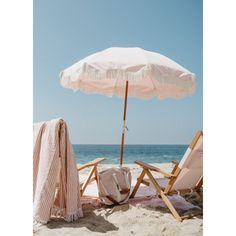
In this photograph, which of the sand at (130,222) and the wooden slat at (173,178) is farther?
the wooden slat at (173,178)

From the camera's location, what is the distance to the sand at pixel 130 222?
2.63 meters

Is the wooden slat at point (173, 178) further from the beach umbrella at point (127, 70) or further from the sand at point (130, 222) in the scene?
the beach umbrella at point (127, 70)

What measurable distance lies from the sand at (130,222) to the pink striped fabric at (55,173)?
5.5 inches

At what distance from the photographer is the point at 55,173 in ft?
9.21

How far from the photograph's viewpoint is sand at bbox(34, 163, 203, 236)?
263 cm

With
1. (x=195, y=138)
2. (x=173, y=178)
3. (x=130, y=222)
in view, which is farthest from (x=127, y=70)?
(x=130, y=222)

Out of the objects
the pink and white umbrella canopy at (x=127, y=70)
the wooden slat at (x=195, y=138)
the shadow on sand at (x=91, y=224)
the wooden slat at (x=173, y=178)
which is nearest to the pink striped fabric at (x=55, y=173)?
the shadow on sand at (x=91, y=224)

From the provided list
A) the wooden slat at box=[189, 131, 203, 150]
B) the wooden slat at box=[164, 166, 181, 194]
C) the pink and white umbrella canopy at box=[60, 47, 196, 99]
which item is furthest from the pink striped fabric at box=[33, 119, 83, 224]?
the wooden slat at box=[189, 131, 203, 150]

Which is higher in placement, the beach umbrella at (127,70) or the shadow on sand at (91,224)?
the beach umbrella at (127,70)

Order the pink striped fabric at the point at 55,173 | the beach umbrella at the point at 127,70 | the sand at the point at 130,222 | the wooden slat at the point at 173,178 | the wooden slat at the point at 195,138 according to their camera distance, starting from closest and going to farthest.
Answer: the sand at the point at 130,222, the pink striped fabric at the point at 55,173, the wooden slat at the point at 195,138, the wooden slat at the point at 173,178, the beach umbrella at the point at 127,70

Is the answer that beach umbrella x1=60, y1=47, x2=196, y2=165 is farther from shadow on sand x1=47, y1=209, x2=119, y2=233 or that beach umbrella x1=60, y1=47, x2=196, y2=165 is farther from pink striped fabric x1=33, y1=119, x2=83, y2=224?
shadow on sand x1=47, y1=209, x2=119, y2=233
